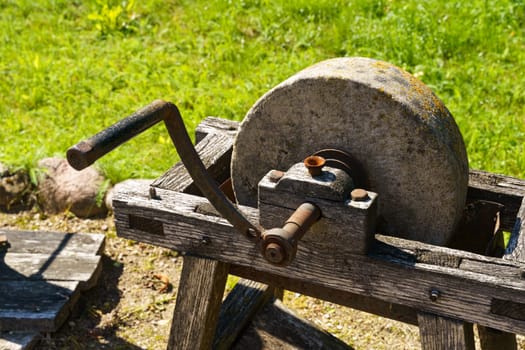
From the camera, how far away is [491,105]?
17.2 feet

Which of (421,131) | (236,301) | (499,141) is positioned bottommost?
(236,301)

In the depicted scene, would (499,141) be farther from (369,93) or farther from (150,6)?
(150,6)

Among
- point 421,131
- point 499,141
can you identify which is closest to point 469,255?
point 421,131

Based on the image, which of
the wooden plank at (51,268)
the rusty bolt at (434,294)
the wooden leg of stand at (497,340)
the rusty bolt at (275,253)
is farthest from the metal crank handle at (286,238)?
the wooden plank at (51,268)

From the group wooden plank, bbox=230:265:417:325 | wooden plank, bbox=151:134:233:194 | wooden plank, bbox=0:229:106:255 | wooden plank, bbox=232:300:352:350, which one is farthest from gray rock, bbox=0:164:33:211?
Answer: wooden plank, bbox=230:265:417:325

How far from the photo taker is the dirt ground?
3807mm

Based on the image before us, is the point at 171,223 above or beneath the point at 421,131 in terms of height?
beneath

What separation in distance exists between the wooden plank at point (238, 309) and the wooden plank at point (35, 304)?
34.7 inches

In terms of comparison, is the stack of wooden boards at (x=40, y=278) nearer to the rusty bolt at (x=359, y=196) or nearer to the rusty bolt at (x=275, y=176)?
the rusty bolt at (x=275, y=176)

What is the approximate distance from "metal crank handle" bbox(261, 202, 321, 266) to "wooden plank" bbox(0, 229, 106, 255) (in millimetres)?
2275

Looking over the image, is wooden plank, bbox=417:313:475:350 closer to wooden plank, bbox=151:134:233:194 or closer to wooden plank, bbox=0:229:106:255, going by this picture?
wooden plank, bbox=151:134:233:194

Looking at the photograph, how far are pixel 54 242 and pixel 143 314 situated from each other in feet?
2.28

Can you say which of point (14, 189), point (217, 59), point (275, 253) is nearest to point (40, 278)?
point (14, 189)

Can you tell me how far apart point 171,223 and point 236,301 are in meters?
1.07
